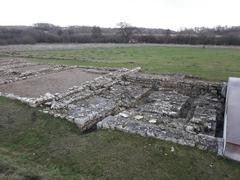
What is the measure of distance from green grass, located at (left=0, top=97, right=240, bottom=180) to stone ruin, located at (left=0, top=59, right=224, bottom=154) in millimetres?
455

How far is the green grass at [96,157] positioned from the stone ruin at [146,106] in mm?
455

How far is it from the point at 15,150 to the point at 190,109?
280 inches

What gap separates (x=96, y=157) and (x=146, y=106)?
4.49 m

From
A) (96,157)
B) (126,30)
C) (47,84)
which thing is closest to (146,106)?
(96,157)

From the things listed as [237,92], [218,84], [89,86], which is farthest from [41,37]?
[237,92]

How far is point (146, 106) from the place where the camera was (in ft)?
32.1

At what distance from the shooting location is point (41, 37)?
44812mm

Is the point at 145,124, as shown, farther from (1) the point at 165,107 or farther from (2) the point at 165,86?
(2) the point at 165,86

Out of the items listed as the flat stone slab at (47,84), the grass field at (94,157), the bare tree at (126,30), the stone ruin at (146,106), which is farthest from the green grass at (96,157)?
the bare tree at (126,30)

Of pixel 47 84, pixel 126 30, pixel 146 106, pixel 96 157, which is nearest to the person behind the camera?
pixel 96 157

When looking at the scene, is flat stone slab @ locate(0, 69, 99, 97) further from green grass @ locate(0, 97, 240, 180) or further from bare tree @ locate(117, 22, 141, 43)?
bare tree @ locate(117, 22, 141, 43)

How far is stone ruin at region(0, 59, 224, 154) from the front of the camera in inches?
275

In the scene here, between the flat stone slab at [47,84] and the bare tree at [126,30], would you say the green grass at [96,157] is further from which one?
the bare tree at [126,30]

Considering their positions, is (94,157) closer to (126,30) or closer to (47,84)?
(47,84)
